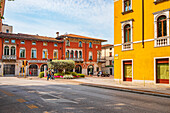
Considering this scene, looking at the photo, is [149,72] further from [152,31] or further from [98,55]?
[98,55]

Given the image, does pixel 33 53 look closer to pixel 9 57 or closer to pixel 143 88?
pixel 9 57

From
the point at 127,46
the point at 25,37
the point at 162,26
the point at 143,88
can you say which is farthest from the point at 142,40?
the point at 25,37

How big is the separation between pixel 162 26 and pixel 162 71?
4240 millimetres

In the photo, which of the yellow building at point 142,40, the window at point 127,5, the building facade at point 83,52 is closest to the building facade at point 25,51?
the building facade at point 83,52

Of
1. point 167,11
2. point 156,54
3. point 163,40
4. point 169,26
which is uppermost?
point 167,11

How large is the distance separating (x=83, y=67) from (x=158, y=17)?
40.2 meters

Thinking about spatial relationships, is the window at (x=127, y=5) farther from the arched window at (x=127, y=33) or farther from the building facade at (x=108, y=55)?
the building facade at (x=108, y=55)

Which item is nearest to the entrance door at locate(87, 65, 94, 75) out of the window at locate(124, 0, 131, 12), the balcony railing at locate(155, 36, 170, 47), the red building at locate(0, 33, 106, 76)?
the red building at locate(0, 33, 106, 76)

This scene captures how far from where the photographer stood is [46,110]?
24.0 feet

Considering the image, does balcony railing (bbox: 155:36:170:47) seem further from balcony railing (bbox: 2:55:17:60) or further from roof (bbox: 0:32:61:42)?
balcony railing (bbox: 2:55:17:60)

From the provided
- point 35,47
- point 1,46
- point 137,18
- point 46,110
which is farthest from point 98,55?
point 46,110

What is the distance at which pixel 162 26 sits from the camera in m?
17.8

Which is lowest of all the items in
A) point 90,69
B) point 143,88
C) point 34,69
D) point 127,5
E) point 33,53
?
point 143,88

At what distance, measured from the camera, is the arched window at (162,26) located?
694 inches
